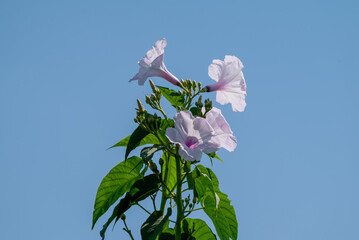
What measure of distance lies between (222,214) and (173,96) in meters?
0.82

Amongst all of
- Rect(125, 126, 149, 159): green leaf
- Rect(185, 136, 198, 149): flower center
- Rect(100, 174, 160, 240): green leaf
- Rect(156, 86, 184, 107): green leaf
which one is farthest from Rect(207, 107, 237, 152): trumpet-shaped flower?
Rect(100, 174, 160, 240): green leaf

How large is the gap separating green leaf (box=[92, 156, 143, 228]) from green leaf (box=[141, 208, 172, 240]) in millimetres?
312

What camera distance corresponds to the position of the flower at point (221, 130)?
8.25 ft

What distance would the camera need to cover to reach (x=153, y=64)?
2629 millimetres

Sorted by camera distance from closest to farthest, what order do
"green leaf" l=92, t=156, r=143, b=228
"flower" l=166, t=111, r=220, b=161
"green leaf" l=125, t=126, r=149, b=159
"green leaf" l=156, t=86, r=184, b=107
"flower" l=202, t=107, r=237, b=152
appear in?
"flower" l=166, t=111, r=220, b=161 → "flower" l=202, t=107, r=237, b=152 → "green leaf" l=125, t=126, r=149, b=159 → "green leaf" l=156, t=86, r=184, b=107 → "green leaf" l=92, t=156, r=143, b=228

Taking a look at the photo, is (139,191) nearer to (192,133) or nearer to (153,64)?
(192,133)

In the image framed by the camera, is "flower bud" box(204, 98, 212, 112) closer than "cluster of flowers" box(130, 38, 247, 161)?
No

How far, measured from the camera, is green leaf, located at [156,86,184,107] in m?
2.75

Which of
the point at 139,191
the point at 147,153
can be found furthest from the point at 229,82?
the point at 139,191

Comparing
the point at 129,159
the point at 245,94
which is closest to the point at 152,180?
the point at 129,159

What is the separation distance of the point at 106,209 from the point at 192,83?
916mm

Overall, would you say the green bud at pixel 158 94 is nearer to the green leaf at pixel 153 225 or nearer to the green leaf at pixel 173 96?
the green leaf at pixel 173 96

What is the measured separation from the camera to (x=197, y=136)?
2420 mm

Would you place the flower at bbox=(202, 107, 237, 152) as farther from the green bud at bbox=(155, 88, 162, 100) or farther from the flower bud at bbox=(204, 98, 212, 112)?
the green bud at bbox=(155, 88, 162, 100)
